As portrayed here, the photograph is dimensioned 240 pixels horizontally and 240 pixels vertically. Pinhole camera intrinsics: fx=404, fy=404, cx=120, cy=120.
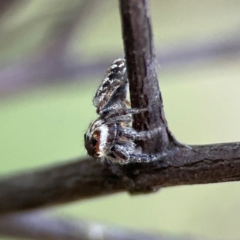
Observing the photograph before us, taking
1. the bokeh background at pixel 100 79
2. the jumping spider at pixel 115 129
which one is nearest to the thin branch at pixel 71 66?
the bokeh background at pixel 100 79

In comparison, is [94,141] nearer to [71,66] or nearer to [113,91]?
[113,91]

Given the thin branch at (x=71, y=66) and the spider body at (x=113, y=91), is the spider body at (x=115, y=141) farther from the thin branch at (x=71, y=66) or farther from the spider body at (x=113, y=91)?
the thin branch at (x=71, y=66)

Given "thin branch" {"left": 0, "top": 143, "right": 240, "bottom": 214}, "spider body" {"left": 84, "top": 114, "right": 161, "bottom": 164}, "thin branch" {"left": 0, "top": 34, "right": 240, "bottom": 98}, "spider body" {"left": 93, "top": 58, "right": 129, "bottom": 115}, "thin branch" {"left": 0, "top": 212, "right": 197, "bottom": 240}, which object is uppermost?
"thin branch" {"left": 0, "top": 34, "right": 240, "bottom": 98}

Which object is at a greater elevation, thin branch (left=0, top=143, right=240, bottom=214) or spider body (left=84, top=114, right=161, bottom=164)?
spider body (left=84, top=114, right=161, bottom=164)

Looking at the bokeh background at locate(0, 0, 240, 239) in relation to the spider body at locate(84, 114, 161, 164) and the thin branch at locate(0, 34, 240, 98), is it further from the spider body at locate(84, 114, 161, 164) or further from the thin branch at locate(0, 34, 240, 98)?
the spider body at locate(84, 114, 161, 164)

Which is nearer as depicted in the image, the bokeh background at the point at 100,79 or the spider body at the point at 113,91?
the spider body at the point at 113,91

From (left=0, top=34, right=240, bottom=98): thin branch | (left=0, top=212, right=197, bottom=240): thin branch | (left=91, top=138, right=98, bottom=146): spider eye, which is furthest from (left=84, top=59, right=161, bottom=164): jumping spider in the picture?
(left=0, top=34, right=240, bottom=98): thin branch

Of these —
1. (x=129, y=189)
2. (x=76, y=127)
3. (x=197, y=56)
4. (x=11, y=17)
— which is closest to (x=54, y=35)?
(x=11, y=17)
